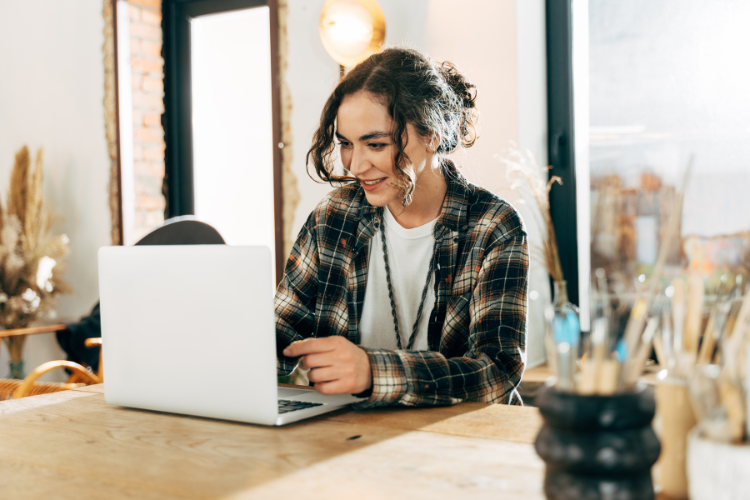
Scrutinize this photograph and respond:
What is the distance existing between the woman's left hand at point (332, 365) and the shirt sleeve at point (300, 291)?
45 centimetres

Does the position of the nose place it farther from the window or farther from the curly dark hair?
the window

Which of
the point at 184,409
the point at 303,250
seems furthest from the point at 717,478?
the point at 303,250

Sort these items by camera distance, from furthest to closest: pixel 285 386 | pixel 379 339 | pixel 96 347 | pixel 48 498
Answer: pixel 96 347 → pixel 379 339 → pixel 285 386 → pixel 48 498

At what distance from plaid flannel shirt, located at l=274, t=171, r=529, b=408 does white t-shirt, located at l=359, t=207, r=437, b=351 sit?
0.03 metres

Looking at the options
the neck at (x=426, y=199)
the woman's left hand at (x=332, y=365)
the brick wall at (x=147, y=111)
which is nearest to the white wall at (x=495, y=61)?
the neck at (x=426, y=199)

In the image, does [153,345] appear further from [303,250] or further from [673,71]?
[673,71]

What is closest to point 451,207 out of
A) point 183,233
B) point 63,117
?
point 183,233

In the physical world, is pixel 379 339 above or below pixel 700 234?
below

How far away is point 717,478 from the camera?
0.50m

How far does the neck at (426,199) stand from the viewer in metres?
1.52

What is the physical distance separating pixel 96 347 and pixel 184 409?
5.93 ft

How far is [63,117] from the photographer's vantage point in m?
3.04

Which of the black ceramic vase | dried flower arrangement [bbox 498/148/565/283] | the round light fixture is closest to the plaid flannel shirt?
the black ceramic vase

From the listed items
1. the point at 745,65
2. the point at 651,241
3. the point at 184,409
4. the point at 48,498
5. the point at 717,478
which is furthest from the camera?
the point at 651,241
